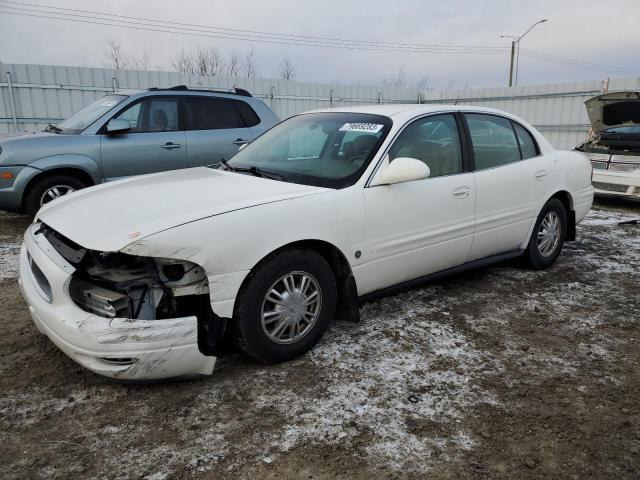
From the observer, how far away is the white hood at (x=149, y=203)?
2.70 metres

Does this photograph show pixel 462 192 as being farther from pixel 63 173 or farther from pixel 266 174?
pixel 63 173

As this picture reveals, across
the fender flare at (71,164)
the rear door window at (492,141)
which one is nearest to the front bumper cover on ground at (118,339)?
the rear door window at (492,141)

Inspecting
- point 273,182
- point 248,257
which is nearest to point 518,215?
point 273,182

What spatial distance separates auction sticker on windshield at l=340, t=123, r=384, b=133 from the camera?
147 inches

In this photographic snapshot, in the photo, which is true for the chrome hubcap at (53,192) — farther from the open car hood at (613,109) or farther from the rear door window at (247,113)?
the open car hood at (613,109)

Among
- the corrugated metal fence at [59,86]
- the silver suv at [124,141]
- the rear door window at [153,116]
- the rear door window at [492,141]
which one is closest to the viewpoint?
the rear door window at [492,141]

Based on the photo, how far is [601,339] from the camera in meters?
3.66

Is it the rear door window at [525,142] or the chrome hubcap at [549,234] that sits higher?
the rear door window at [525,142]

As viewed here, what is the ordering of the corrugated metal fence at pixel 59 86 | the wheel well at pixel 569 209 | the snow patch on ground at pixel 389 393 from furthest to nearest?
the corrugated metal fence at pixel 59 86 → the wheel well at pixel 569 209 → the snow patch on ground at pixel 389 393

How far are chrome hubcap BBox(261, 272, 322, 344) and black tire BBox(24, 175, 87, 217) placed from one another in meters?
4.56

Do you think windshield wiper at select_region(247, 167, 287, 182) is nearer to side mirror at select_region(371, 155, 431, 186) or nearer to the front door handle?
side mirror at select_region(371, 155, 431, 186)

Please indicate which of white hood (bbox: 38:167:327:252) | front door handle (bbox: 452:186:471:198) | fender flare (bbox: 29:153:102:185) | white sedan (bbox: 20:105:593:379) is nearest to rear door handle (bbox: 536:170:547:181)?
white sedan (bbox: 20:105:593:379)

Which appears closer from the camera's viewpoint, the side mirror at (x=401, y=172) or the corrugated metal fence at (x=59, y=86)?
the side mirror at (x=401, y=172)

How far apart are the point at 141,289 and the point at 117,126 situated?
4387 mm
